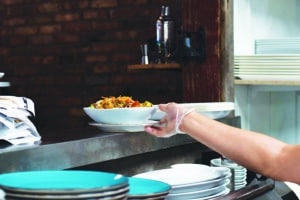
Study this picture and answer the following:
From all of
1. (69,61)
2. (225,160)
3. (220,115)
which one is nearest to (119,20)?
(69,61)

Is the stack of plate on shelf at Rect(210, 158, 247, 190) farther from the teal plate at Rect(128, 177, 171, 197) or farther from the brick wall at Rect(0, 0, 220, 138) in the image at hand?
the brick wall at Rect(0, 0, 220, 138)

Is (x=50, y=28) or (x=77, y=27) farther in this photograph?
(x=50, y=28)

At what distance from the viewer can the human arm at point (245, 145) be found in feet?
5.18

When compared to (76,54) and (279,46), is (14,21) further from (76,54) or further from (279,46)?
(279,46)

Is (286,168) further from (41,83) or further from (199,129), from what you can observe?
(41,83)

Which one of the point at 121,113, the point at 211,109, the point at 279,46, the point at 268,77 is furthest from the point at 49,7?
the point at 121,113

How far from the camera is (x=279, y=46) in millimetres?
2975

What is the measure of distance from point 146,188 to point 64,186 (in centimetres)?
26

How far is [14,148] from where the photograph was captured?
1374 millimetres

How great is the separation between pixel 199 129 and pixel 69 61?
2.82 m

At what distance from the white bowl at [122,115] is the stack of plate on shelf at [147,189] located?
0.49m

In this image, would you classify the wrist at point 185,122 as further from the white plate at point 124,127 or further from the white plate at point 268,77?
the white plate at point 268,77

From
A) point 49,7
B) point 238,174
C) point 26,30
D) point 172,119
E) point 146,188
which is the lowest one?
point 238,174

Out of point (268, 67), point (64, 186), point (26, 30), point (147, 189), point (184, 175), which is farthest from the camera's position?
point (26, 30)
